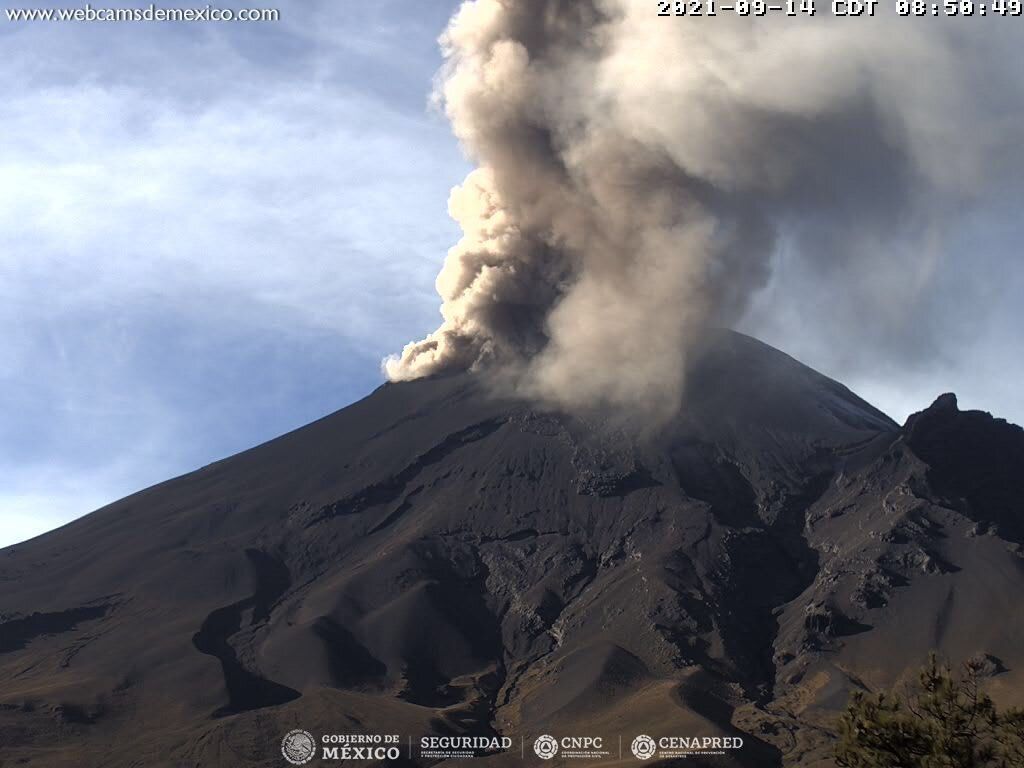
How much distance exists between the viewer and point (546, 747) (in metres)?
83.7

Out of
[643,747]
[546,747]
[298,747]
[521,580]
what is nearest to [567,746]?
[546,747]

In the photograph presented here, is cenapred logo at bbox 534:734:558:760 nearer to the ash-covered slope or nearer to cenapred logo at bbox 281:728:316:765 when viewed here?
the ash-covered slope

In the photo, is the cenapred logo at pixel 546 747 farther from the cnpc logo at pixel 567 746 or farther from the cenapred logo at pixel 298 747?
the cenapred logo at pixel 298 747

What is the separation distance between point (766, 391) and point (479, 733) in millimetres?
59187

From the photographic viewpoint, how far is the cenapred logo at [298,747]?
82.6 m

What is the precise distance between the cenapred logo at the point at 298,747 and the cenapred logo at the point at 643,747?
1967cm

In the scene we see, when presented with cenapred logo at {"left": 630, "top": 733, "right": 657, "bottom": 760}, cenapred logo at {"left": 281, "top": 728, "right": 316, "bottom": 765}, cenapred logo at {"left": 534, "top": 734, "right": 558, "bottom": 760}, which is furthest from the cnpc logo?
cenapred logo at {"left": 281, "top": 728, "right": 316, "bottom": 765}

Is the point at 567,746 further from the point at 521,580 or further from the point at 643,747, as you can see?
the point at 521,580

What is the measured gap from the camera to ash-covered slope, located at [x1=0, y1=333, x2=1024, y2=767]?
90562 millimetres

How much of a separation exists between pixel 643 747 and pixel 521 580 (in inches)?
1306

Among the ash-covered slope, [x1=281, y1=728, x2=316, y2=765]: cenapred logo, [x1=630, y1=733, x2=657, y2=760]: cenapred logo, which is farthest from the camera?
the ash-covered slope

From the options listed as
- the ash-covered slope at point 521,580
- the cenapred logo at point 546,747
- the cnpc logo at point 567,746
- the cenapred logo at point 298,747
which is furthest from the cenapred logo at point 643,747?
the cenapred logo at point 298,747

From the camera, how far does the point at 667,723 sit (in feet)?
276

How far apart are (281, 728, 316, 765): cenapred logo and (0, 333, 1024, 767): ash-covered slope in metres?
0.76
